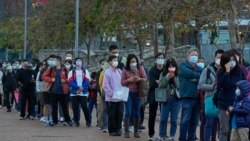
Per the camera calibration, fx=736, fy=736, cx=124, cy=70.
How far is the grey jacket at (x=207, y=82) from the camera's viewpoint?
44.4ft

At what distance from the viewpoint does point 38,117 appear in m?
23.7

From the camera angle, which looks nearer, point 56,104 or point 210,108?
point 210,108

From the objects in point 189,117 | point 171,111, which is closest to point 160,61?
point 171,111

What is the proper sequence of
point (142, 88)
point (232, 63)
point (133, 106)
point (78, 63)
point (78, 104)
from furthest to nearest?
1. point (78, 104)
2. point (78, 63)
3. point (133, 106)
4. point (142, 88)
5. point (232, 63)

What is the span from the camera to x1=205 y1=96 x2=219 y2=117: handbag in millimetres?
13312

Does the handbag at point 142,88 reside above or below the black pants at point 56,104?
above

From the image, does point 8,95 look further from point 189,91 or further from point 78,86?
point 189,91

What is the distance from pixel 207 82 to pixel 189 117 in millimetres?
1254

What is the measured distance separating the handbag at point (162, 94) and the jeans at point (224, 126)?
2.85m

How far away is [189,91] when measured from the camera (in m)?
14.5

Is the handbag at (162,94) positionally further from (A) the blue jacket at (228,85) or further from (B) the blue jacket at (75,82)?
(B) the blue jacket at (75,82)

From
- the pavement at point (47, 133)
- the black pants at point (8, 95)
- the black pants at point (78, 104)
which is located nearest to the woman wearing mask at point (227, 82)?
the pavement at point (47, 133)

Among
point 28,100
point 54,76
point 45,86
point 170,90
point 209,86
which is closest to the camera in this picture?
point 209,86

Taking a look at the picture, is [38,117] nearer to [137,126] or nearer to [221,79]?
[137,126]
